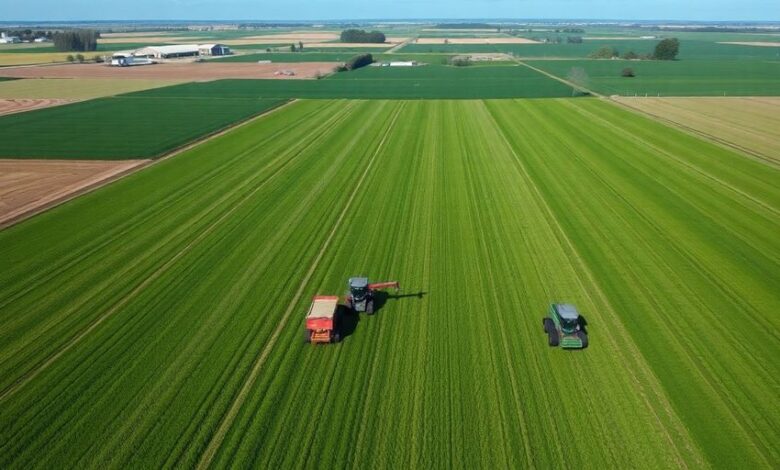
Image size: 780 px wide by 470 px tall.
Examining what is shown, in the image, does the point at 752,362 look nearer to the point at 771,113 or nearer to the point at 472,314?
the point at 472,314

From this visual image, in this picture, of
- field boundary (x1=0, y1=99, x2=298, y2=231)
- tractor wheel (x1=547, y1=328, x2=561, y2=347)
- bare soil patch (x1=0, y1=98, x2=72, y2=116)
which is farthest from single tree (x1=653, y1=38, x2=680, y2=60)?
tractor wheel (x1=547, y1=328, x2=561, y2=347)

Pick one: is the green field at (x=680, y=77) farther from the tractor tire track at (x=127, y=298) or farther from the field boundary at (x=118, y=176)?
the tractor tire track at (x=127, y=298)

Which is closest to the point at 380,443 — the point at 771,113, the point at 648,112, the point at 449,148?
the point at 449,148

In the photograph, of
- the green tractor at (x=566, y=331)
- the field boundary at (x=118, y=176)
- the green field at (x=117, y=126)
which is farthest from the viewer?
the green field at (x=117, y=126)

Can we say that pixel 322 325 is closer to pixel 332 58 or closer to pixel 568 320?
pixel 568 320

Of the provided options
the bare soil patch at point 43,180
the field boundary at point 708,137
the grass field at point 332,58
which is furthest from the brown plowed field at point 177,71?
the bare soil patch at point 43,180

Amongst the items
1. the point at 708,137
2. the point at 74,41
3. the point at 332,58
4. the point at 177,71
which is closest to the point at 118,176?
the point at 708,137
